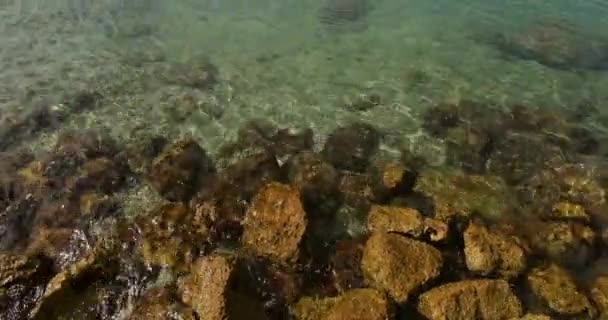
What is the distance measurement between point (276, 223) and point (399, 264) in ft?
9.22

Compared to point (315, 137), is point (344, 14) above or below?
above

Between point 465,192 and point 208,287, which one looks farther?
point 465,192

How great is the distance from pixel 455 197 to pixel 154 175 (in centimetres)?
790

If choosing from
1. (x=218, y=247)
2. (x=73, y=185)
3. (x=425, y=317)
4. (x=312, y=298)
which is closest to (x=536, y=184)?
(x=425, y=317)

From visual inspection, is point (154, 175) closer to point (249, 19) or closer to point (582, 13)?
point (249, 19)

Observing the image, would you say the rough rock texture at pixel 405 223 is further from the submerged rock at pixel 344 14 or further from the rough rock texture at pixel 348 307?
the submerged rock at pixel 344 14

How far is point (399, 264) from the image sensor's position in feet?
35.7

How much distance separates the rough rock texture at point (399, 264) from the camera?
10695 millimetres

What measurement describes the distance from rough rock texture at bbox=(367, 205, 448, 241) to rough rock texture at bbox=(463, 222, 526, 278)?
0.68 m

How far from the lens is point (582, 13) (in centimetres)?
2403

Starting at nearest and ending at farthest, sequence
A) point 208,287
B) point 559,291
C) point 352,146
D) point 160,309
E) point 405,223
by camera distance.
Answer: point 208,287, point 160,309, point 559,291, point 405,223, point 352,146

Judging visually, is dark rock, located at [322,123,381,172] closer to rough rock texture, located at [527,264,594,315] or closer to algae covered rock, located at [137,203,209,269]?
algae covered rock, located at [137,203,209,269]

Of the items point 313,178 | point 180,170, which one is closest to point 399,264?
point 313,178

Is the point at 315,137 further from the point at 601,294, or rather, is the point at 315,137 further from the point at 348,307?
the point at 601,294
